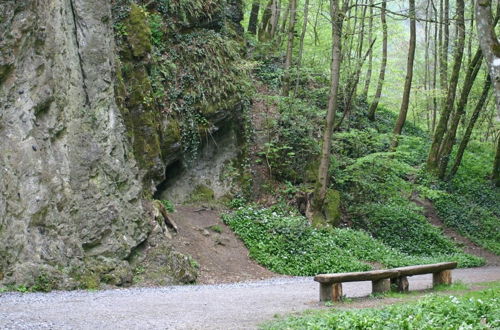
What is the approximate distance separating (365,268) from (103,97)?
8.90 m

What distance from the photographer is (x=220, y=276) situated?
1368cm

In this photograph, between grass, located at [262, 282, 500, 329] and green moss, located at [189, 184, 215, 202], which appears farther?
green moss, located at [189, 184, 215, 202]

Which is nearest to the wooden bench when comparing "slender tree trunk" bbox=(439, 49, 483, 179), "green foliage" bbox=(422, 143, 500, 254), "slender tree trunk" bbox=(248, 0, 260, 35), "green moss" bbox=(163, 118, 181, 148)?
"green moss" bbox=(163, 118, 181, 148)

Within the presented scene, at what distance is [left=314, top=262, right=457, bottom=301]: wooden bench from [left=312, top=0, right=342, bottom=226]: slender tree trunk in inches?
283

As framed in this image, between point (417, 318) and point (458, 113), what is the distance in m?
19.7

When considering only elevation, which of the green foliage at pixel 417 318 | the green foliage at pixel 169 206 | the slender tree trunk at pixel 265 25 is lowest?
the green foliage at pixel 169 206

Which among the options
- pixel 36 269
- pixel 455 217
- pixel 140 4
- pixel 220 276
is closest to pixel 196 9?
pixel 140 4

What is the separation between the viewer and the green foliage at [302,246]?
15180 mm

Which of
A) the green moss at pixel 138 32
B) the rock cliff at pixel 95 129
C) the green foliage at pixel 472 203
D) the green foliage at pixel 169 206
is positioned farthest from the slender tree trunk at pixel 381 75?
the green foliage at pixel 169 206

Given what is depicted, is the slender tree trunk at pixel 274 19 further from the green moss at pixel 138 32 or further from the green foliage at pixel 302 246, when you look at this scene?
the green foliage at pixel 302 246

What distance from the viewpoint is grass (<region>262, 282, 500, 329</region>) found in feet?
18.2

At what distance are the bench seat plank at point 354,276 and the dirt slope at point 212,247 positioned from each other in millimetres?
5108

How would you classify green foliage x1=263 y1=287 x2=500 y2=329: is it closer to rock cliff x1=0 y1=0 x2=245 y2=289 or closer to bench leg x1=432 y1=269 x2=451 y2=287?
bench leg x1=432 y1=269 x2=451 y2=287

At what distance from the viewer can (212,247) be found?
1520 cm
